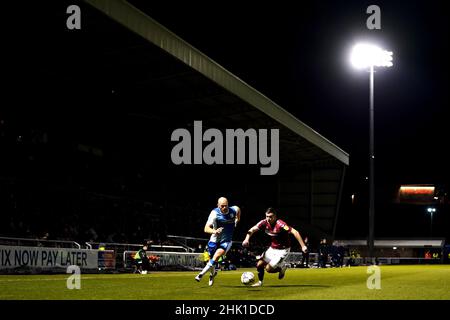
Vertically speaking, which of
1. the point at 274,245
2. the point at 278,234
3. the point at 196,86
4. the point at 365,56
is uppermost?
the point at 365,56

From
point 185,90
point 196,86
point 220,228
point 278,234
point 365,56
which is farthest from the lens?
point 365,56

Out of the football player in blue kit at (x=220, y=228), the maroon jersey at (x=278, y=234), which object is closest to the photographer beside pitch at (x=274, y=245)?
the maroon jersey at (x=278, y=234)

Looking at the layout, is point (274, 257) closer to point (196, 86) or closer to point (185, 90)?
point (196, 86)

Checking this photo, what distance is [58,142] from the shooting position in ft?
116

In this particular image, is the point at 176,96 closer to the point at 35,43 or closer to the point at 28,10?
the point at 35,43

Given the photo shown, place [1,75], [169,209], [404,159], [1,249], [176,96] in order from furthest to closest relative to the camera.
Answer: [404,159], [169,209], [176,96], [1,75], [1,249]

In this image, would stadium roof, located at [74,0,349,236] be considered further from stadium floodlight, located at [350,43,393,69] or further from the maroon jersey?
the maroon jersey

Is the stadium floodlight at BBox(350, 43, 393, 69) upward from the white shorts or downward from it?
upward

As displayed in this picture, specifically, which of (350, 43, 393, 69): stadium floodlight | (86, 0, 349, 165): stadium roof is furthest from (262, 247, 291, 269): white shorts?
(350, 43, 393, 69): stadium floodlight

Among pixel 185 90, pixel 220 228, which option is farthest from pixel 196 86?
pixel 220 228

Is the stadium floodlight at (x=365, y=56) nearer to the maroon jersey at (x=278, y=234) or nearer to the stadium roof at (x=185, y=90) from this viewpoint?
the stadium roof at (x=185, y=90)

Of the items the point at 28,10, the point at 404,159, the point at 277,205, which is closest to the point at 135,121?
the point at 28,10

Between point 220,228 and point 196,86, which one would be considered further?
point 196,86
